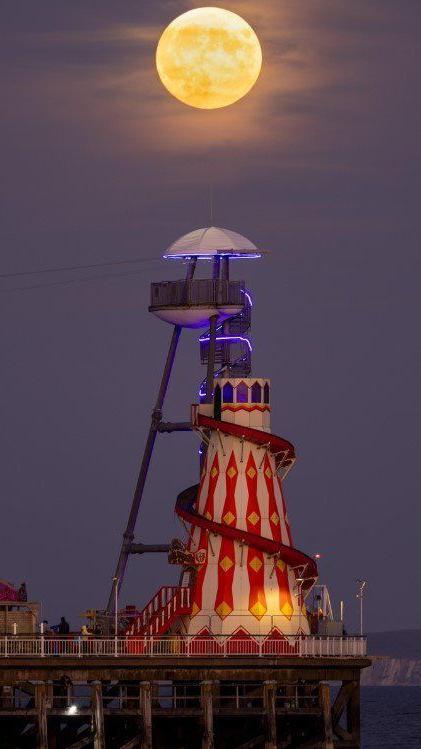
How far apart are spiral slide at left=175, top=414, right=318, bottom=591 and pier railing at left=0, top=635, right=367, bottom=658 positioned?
359cm

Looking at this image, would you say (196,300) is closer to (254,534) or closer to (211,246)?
(211,246)

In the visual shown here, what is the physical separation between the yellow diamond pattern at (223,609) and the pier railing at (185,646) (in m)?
1.85

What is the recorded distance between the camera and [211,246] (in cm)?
11256

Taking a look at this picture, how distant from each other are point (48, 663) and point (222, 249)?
27.0 metres

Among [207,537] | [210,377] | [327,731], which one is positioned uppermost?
[210,377]

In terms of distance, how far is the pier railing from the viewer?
95.9 m

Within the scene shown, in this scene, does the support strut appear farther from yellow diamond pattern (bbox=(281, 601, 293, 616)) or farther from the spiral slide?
yellow diamond pattern (bbox=(281, 601, 293, 616))

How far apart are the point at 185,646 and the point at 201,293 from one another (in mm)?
20323

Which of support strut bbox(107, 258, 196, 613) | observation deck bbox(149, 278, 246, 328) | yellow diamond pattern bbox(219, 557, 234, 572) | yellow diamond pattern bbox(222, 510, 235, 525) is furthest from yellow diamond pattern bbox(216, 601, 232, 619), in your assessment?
observation deck bbox(149, 278, 246, 328)

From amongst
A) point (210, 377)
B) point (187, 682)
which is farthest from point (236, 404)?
point (187, 682)

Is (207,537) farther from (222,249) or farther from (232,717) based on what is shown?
(222,249)

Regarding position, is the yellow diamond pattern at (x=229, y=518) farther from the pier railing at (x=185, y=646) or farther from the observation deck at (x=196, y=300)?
the observation deck at (x=196, y=300)

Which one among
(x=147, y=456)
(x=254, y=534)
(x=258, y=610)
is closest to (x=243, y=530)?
(x=254, y=534)

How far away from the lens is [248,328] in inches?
4486
